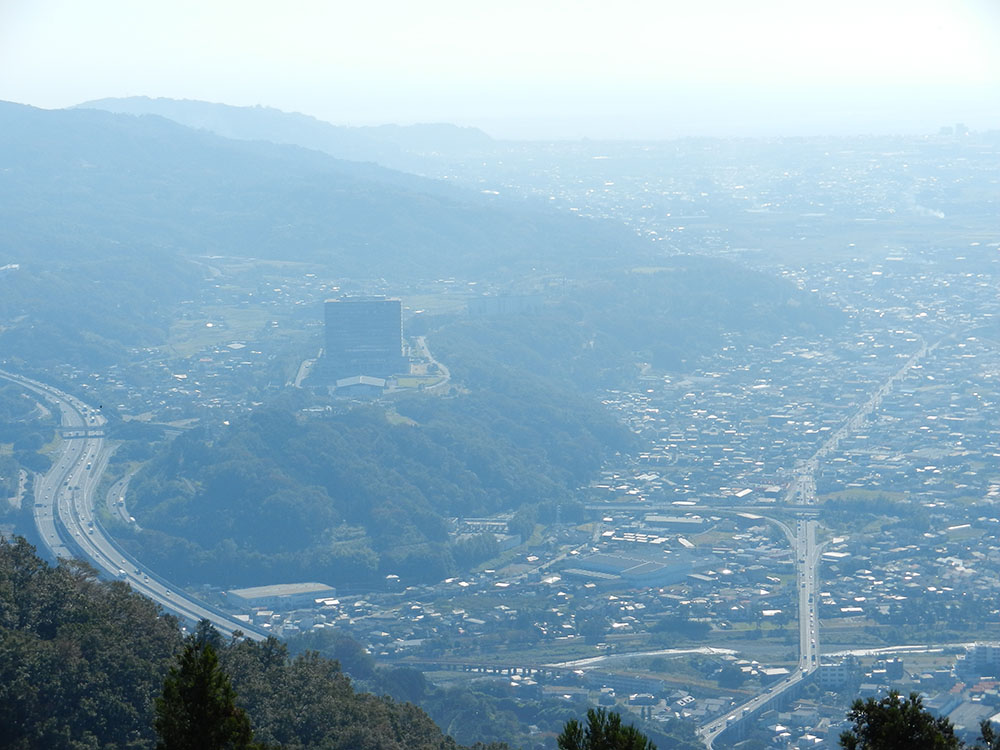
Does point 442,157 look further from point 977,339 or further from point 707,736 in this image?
point 707,736

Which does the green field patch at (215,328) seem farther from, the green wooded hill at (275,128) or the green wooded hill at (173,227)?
the green wooded hill at (275,128)

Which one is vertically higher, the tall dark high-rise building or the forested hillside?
the tall dark high-rise building

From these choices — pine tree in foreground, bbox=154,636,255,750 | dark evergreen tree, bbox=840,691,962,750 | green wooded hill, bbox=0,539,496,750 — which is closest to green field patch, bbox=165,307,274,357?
green wooded hill, bbox=0,539,496,750

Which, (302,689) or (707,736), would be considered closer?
(302,689)

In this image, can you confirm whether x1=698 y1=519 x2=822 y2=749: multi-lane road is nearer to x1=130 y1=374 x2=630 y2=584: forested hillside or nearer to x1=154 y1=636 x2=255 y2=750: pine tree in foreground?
x1=130 y1=374 x2=630 y2=584: forested hillside

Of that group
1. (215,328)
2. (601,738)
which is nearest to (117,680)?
(601,738)

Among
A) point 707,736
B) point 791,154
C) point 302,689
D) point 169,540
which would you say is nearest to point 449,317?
point 169,540
